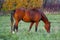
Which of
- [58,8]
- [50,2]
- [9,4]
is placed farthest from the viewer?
[50,2]

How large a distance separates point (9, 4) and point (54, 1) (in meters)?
8.57

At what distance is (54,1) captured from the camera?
3322 cm

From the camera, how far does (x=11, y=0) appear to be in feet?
87.2

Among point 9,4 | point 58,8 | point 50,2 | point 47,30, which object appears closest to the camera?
point 47,30

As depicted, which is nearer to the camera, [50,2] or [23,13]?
[23,13]

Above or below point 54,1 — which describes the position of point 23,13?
above

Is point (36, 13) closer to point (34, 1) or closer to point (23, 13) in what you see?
point (23, 13)

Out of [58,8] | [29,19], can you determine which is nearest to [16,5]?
[58,8]

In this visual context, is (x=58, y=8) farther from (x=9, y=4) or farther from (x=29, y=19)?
(x=29, y=19)

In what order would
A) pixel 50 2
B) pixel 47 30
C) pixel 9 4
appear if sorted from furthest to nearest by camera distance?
pixel 50 2 → pixel 9 4 → pixel 47 30

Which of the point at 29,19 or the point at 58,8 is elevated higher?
the point at 29,19

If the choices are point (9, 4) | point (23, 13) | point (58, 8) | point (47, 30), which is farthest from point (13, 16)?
point (58, 8)

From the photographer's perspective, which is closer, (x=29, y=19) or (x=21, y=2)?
(x=29, y=19)

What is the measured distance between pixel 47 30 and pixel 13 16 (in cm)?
160
